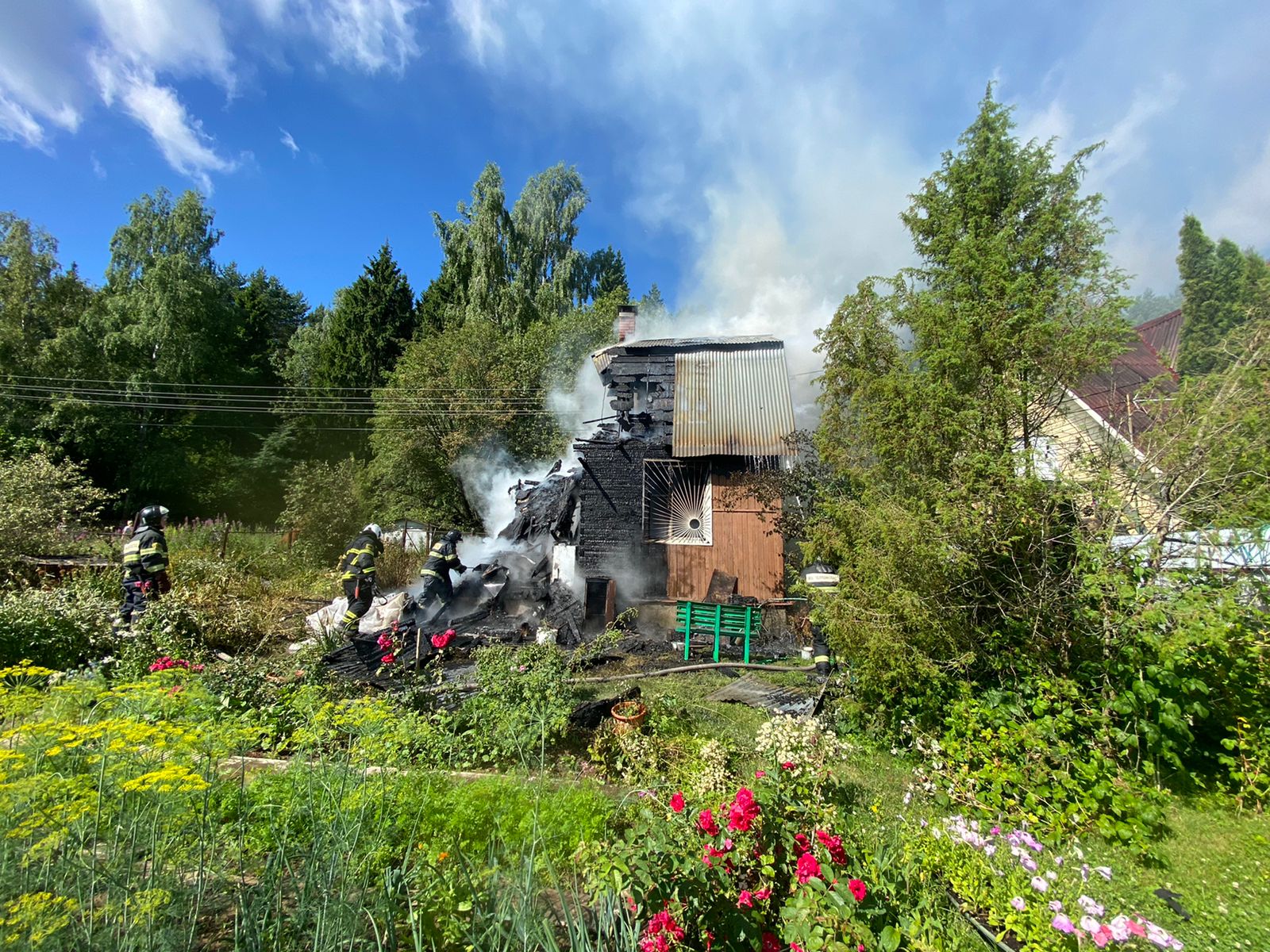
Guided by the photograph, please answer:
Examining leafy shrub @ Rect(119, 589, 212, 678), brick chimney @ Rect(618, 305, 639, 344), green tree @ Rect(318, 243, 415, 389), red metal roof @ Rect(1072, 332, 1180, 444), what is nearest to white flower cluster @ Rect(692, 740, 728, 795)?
red metal roof @ Rect(1072, 332, 1180, 444)

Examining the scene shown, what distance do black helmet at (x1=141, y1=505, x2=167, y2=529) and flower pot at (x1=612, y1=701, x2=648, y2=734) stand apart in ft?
25.0

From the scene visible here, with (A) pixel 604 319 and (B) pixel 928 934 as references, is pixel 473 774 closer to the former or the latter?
(B) pixel 928 934

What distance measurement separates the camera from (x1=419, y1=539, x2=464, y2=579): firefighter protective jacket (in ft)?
34.2

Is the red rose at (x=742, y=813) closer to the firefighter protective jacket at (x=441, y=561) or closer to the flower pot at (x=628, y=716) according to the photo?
the flower pot at (x=628, y=716)

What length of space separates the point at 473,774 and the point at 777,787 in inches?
84.9

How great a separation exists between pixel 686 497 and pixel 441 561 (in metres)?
5.12

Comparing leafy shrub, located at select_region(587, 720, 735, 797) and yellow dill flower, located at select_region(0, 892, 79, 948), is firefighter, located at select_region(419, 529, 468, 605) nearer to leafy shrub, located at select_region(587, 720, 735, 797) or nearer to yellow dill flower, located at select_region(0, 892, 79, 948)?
leafy shrub, located at select_region(587, 720, 735, 797)

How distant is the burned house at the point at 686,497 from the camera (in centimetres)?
1134

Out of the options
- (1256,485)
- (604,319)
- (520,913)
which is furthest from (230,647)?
(604,319)

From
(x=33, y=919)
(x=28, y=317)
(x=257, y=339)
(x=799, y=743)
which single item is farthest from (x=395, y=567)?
(x=257, y=339)

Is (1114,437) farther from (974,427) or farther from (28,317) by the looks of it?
(28,317)

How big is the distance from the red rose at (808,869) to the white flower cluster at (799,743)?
7.41 feet

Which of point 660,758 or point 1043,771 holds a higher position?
point 1043,771

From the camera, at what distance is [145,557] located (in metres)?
7.98
